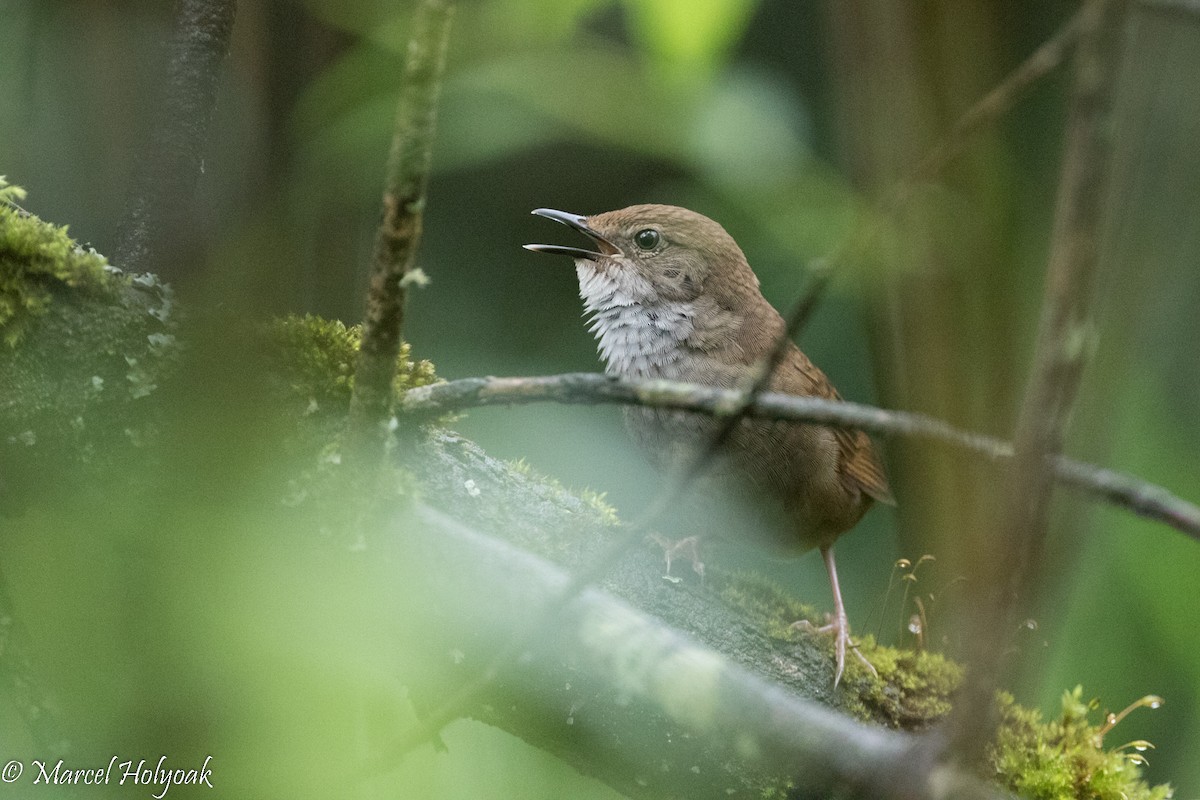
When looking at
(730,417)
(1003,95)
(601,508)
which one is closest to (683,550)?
(601,508)

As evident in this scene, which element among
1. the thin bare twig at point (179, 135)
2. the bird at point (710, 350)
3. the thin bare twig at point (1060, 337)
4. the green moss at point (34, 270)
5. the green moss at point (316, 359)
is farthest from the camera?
the bird at point (710, 350)

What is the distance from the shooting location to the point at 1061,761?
8.29ft

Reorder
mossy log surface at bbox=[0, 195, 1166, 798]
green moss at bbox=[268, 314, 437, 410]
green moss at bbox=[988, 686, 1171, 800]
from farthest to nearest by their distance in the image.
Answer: green moss at bbox=[988, 686, 1171, 800] → green moss at bbox=[268, 314, 437, 410] → mossy log surface at bbox=[0, 195, 1166, 798]

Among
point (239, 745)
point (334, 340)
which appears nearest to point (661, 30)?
point (334, 340)

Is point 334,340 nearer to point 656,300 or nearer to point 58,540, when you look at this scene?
point 58,540

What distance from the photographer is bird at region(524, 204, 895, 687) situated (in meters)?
3.14

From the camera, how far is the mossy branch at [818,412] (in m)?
1.38

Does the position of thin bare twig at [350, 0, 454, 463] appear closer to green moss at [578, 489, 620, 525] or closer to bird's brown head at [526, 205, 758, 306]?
green moss at [578, 489, 620, 525]

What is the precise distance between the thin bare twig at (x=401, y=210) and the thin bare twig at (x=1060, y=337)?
720 millimetres

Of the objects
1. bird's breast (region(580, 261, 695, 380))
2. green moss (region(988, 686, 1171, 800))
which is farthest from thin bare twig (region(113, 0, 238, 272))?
green moss (region(988, 686, 1171, 800))

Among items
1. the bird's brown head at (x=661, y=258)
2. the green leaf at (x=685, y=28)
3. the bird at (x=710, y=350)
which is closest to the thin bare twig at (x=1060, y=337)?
the green leaf at (x=685, y=28)

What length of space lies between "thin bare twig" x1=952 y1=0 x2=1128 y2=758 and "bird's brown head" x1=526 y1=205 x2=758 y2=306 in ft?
8.20

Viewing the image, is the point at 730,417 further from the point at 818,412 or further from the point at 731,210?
the point at 731,210

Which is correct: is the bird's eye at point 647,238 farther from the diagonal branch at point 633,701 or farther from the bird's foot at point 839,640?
the diagonal branch at point 633,701
